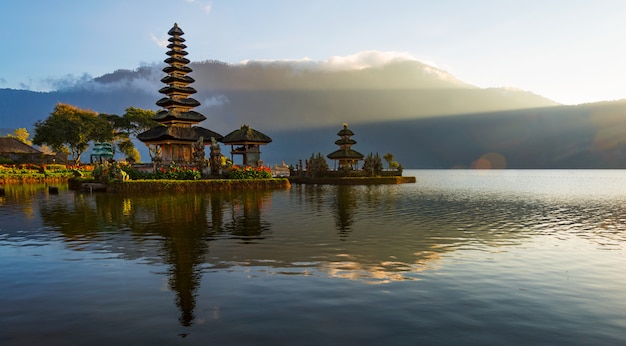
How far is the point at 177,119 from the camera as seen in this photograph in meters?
55.2

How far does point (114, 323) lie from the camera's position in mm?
6703

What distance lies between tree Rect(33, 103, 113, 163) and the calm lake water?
73903 millimetres

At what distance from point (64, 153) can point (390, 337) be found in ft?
343

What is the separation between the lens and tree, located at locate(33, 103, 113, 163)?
81250mm

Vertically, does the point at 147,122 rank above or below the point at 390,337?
above

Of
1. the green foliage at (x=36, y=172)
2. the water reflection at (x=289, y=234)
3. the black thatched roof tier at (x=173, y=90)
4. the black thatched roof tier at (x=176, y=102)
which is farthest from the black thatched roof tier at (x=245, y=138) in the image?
the water reflection at (x=289, y=234)

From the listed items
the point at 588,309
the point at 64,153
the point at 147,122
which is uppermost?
the point at 147,122

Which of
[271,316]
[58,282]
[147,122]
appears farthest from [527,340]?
[147,122]

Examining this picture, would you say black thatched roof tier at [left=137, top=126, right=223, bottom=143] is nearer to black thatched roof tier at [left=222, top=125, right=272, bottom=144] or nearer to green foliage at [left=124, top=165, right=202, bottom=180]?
black thatched roof tier at [left=222, top=125, right=272, bottom=144]

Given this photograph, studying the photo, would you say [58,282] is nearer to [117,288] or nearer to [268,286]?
[117,288]

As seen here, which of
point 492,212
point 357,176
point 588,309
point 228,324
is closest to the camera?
point 228,324

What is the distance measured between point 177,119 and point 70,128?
1606 inches

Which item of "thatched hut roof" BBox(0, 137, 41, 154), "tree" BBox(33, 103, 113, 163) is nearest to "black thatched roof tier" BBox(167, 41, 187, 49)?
"tree" BBox(33, 103, 113, 163)

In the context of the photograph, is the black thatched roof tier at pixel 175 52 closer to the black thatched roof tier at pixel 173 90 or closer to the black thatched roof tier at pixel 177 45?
the black thatched roof tier at pixel 177 45
